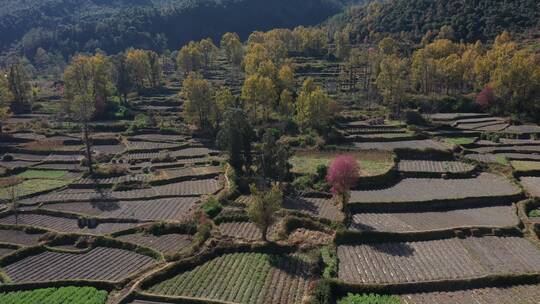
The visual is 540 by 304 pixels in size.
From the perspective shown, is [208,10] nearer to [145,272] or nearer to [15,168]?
[15,168]

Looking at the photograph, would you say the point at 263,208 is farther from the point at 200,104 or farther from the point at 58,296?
the point at 200,104

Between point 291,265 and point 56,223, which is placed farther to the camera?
point 56,223

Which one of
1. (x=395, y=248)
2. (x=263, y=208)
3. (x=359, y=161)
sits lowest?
(x=395, y=248)

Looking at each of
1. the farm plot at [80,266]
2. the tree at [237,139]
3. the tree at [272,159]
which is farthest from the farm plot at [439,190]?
the farm plot at [80,266]

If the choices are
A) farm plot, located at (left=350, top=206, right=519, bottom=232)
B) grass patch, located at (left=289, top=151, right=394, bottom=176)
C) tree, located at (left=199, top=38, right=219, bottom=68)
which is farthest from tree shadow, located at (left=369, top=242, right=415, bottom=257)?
tree, located at (left=199, top=38, right=219, bottom=68)

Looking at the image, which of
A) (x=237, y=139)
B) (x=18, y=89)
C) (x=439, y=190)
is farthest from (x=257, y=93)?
(x=18, y=89)

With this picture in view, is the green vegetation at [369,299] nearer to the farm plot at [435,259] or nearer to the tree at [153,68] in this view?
the farm plot at [435,259]

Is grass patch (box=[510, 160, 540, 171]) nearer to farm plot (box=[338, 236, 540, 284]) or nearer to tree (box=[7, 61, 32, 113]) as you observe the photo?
farm plot (box=[338, 236, 540, 284])
